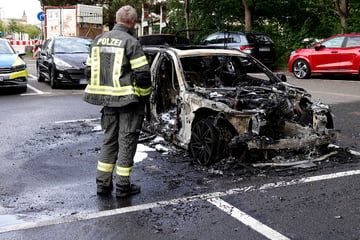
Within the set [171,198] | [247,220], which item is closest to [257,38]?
[171,198]

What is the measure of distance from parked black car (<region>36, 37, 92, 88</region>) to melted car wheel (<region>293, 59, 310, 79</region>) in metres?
7.48

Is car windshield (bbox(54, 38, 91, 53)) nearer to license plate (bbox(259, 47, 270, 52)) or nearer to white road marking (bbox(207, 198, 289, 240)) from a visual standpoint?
license plate (bbox(259, 47, 270, 52))

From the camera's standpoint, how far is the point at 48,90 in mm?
13891

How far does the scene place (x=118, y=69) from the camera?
4.69m

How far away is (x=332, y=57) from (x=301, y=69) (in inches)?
52.5

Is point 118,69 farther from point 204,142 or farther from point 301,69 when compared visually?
point 301,69

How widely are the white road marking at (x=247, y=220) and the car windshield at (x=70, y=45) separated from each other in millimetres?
11001

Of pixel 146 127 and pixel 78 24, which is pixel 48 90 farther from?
pixel 78 24

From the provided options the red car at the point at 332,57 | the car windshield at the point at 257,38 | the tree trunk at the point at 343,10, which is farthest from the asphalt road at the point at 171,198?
the tree trunk at the point at 343,10

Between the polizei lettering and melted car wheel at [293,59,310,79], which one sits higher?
the polizei lettering

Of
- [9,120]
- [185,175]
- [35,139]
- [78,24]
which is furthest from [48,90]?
[78,24]

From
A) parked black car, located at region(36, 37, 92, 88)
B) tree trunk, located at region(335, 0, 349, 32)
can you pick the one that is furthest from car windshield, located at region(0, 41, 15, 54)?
tree trunk, located at region(335, 0, 349, 32)

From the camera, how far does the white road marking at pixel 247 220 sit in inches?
150

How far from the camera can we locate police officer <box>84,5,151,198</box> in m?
4.66
